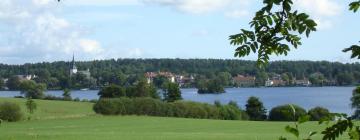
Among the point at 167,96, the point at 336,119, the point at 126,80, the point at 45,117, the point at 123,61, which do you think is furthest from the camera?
the point at 123,61

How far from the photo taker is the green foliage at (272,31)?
2294mm

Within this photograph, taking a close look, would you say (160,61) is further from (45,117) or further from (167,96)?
(45,117)

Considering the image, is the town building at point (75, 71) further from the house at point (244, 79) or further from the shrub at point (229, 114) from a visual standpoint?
the shrub at point (229, 114)

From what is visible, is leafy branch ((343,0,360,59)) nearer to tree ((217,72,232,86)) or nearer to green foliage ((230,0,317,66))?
green foliage ((230,0,317,66))

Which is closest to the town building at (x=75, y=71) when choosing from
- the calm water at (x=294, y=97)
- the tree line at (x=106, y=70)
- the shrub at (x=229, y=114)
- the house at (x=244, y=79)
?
the tree line at (x=106, y=70)

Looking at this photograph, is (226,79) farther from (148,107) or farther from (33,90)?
(33,90)

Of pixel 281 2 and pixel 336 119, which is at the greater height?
pixel 281 2

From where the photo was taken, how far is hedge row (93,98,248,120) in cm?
7300

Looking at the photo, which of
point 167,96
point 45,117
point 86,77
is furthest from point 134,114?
point 86,77

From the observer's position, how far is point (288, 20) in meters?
2.33

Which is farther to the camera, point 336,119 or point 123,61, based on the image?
point 123,61

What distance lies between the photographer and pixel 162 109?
246 ft

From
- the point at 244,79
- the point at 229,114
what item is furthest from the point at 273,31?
the point at 244,79

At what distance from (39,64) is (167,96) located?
202 feet
